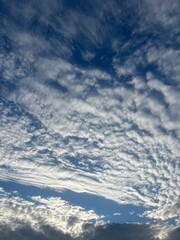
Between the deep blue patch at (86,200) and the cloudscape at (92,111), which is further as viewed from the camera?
the deep blue patch at (86,200)

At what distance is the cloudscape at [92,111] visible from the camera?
7.85m

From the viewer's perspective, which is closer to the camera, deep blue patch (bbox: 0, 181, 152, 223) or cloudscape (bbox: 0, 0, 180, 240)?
cloudscape (bbox: 0, 0, 180, 240)

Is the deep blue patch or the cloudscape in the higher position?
the cloudscape

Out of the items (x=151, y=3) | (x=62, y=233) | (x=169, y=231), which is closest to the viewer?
(x=151, y=3)

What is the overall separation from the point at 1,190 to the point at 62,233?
8.12 metres

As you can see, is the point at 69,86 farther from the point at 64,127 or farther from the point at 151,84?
the point at 151,84

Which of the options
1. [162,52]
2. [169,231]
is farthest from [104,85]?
[169,231]

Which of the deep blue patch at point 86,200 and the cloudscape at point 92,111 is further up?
the cloudscape at point 92,111

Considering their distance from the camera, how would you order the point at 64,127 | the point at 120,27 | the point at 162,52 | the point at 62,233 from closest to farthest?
the point at 120,27 < the point at 162,52 < the point at 64,127 < the point at 62,233

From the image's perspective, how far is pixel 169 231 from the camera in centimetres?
1891

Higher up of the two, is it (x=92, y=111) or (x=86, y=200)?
(x=92, y=111)

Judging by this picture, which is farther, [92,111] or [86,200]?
[86,200]

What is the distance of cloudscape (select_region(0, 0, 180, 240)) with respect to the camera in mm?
7852

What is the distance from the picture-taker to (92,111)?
10812mm
